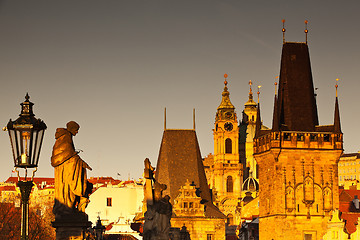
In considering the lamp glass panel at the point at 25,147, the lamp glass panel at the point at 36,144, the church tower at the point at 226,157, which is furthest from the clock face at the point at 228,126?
the lamp glass panel at the point at 25,147

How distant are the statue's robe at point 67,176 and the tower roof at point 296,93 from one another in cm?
5190

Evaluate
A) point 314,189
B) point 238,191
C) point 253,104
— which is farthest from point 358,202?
point 253,104

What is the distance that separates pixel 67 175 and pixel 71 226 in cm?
72

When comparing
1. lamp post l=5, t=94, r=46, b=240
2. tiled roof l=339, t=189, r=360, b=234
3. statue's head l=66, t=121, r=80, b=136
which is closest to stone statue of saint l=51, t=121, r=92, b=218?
statue's head l=66, t=121, r=80, b=136

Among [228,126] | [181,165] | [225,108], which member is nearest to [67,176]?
[181,165]

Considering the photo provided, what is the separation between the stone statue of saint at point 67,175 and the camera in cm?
1250

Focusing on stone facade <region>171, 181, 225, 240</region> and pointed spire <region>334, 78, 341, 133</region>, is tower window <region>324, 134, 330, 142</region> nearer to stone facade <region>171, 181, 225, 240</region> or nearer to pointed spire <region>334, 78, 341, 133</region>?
pointed spire <region>334, 78, 341, 133</region>

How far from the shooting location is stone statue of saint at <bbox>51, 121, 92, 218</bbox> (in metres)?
12.5

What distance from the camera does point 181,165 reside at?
70.8m

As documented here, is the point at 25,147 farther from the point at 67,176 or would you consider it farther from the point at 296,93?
the point at 296,93

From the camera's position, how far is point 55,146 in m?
12.6

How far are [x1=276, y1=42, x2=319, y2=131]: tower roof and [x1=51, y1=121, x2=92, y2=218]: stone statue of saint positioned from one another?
51.9m

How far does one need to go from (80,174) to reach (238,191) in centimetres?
12226

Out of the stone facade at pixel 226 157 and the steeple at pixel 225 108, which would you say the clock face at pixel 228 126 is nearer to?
the stone facade at pixel 226 157
